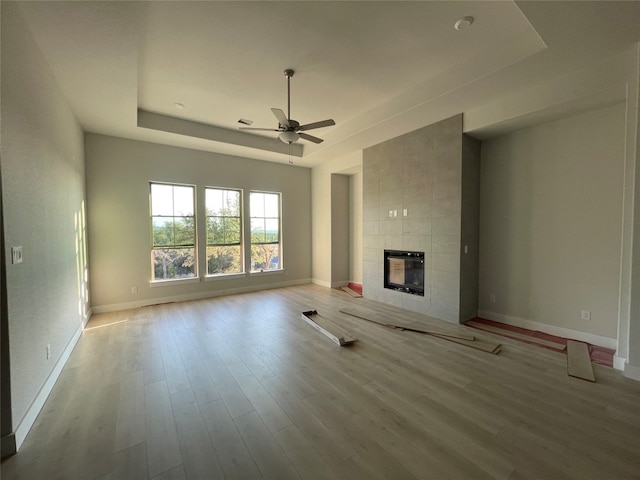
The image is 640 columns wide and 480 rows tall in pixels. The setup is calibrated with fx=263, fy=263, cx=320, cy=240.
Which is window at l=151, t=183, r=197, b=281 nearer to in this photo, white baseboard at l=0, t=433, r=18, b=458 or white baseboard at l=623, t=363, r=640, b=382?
white baseboard at l=0, t=433, r=18, b=458

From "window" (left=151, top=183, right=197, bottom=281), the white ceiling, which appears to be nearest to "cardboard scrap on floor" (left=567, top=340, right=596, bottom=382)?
the white ceiling

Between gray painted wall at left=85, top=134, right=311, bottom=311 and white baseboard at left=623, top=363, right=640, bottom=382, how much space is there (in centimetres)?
596

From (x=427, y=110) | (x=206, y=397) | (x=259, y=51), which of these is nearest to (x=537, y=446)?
(x=206, y=397)

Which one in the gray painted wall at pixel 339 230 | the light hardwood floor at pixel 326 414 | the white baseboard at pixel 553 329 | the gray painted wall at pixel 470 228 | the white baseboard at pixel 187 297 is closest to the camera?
the light hardwood floor at pixel 326 414

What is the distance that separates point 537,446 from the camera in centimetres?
173

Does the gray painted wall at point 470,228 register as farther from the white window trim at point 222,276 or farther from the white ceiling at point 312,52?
the white window trim at point 222,276

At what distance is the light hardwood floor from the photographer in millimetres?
1589

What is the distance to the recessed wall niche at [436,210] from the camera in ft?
13.0

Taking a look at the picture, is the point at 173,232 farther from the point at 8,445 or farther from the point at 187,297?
Answer: the point at 8,445

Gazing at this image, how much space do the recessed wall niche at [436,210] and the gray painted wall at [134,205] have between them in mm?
3334

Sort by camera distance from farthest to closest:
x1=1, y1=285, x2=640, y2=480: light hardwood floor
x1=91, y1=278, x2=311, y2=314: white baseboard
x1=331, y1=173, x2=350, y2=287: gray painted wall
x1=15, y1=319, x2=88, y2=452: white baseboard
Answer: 1. x1=331, y1=173, x2=350, y2=287: gray painted wall
2. x1=91, y1=278, x2=311, y2=314: white baseboard
3. x1=15, y1=319, x2=88, y2=452: white baseboard
4. x1=1, y1=285, x2=640, y2=480: light hardwood floor

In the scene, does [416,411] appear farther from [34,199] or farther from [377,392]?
[34,199]

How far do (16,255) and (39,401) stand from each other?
3.99 ft

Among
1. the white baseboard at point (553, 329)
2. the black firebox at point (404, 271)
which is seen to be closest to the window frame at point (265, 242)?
the black firebox at point (404, 271)
